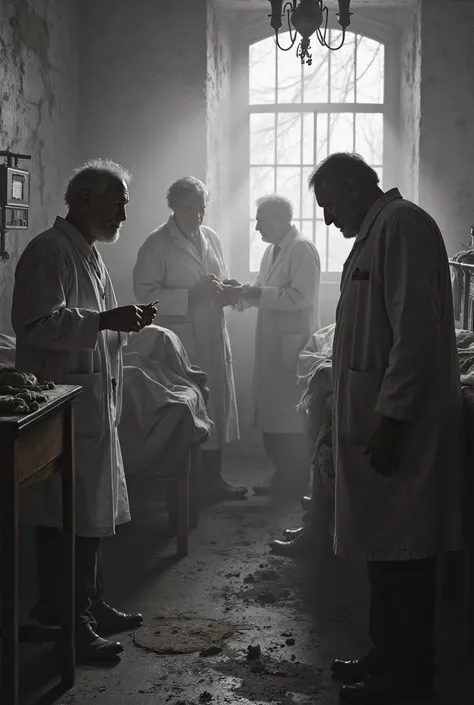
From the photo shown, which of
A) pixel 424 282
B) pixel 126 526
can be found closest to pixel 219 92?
pixel 126 526

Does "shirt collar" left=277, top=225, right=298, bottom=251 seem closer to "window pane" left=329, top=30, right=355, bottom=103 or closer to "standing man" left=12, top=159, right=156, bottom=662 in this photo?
"window pane" left=329, top=30, right=355, bottom=103

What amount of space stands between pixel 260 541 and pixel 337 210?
2.40m

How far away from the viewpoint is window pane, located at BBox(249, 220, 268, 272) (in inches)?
293

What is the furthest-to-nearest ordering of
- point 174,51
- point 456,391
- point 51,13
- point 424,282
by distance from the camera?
point 174,51 < point 51,13 < point 456,391 < point 424,282

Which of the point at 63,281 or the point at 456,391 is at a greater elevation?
the point at 63,281

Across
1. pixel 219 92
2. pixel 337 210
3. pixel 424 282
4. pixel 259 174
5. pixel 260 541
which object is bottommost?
pixel 260 541

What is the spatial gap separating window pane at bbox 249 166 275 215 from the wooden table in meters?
4.60

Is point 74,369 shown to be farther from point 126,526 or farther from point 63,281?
point 126,526

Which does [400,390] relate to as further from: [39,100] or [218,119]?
[218,119]

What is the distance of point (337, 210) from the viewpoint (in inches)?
120

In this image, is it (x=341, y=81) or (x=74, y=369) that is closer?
(x=74, y=369)

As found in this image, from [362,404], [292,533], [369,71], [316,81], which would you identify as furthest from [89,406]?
[369,71]

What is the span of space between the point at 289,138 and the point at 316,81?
489 millimetres

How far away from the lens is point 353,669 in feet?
10.4
